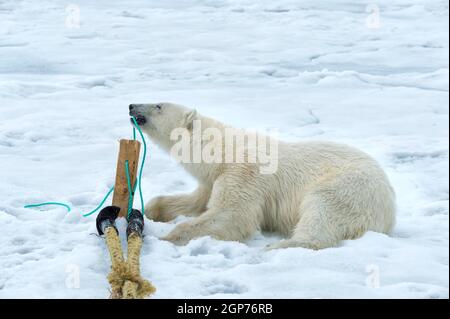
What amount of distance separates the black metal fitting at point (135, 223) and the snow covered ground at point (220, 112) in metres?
0.09

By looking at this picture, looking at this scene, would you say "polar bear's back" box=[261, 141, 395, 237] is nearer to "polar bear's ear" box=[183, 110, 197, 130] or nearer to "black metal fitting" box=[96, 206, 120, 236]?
"polar bear's ear" box=[183, 110, 197, 130]

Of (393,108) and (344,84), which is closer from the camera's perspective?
(393,108)

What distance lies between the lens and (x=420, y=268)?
11.4ft

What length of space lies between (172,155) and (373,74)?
200 inches

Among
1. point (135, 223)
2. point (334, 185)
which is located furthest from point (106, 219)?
point (334, 185)

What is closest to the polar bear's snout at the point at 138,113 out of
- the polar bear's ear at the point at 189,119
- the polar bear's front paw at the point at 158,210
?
the polar bear's ear at the point at 189,119

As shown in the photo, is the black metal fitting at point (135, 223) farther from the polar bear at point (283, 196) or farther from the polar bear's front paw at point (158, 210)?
the polar bear's front paw at point (158, 210)

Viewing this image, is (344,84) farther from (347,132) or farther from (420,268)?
(420,268)

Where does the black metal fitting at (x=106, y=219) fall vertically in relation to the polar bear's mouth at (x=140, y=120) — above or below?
below

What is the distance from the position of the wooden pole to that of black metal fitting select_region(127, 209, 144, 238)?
10 centimetres

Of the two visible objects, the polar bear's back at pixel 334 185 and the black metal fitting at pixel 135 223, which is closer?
the black metal fitting at pixel 135 223

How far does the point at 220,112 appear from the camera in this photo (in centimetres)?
720

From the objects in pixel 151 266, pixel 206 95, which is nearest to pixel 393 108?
pixel 206 95

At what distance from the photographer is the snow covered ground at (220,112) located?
3.38 m
